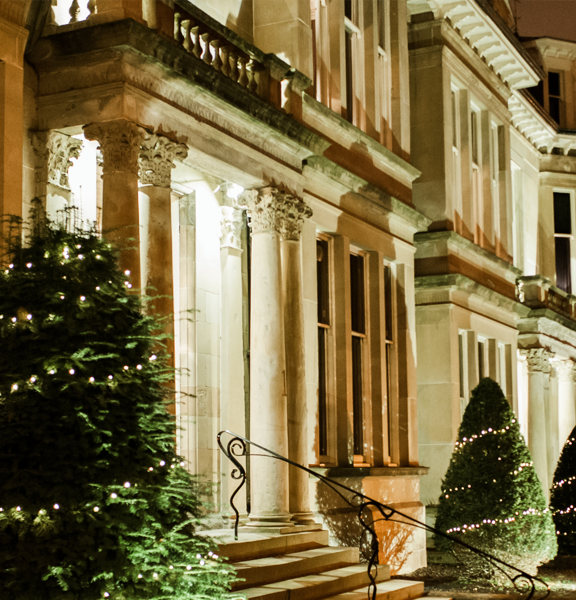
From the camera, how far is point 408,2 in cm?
2303

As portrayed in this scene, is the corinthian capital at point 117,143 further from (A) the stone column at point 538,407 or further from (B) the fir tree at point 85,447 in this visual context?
(A) the stone column at point 538,407

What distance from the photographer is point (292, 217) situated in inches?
599

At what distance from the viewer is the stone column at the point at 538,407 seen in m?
28.4

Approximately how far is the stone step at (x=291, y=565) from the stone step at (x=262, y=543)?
93mm

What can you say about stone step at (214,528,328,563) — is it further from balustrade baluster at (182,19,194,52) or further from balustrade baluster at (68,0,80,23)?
balustrade baluster at (68,0,80,23)

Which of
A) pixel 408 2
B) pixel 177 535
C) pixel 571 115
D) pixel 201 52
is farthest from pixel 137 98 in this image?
pixel 571 115

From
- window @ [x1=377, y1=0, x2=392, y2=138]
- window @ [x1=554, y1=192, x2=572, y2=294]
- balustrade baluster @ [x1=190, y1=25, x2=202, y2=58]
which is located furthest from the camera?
window @ [x1=554, y1=192, x2=572, y2=294]

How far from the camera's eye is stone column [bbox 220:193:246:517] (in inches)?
640

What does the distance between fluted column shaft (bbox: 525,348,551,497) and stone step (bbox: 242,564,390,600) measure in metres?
15.0

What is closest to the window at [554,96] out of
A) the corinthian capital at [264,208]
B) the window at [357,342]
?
the window at [357,342]

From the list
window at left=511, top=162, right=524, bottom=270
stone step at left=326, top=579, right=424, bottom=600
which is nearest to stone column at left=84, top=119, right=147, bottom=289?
stone step at left=326, top=579, right=424, bottom=600

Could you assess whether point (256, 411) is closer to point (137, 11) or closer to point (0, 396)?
point (137, 11)

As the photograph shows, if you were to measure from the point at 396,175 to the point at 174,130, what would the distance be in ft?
30.2

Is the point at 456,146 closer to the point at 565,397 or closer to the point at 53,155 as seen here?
the point at 565,397
